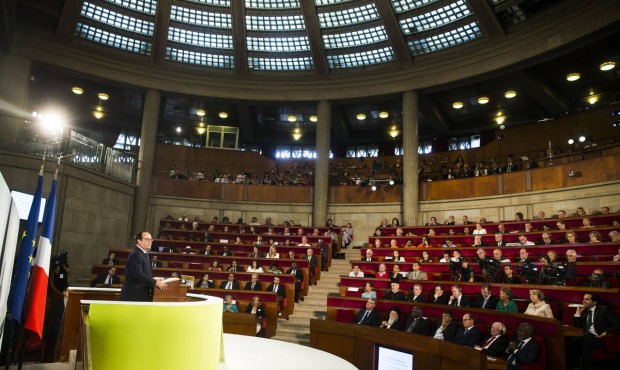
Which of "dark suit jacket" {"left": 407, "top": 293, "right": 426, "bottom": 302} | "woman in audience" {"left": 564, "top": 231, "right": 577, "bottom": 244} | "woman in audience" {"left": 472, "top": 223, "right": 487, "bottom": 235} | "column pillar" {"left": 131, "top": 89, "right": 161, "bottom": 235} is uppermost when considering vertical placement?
"column pillar" {"left": 131, "top": 89, "right": 161, "bottom": 235}

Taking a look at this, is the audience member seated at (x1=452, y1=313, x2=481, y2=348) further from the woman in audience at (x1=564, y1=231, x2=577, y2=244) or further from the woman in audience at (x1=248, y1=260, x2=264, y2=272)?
the woman in audience at (x1=248, y1=260, x2=264, y2=272)

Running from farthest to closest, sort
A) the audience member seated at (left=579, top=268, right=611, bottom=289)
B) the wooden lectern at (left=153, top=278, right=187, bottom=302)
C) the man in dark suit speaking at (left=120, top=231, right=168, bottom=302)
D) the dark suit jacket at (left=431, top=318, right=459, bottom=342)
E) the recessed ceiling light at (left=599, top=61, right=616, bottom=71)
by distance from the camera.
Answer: the recessed ceiling light at (left=599, top=61, right=616, bottom=71) → the audience member seated at (left=579, top=268, right=611, bottom=289) → the dark suit jacket at (left=431, top=318, right=459, bottom=342) → the man in dark suit speaking at (left=120, top=231, right=168, bottom=302) → the wooden lectern at (left=153, top=278, right=187, bottom=302)

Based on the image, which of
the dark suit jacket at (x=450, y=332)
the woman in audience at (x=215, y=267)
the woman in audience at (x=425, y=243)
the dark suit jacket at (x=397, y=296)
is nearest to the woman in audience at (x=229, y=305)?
the woman in audience at (x=215, y=267)

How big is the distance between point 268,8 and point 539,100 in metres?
11.4

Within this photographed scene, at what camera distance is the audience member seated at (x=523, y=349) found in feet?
19.2

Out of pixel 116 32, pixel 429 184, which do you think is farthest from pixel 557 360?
pixel 116 32

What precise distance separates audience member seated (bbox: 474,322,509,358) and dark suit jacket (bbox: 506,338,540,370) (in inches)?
15.7

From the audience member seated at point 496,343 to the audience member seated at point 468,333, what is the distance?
18cm

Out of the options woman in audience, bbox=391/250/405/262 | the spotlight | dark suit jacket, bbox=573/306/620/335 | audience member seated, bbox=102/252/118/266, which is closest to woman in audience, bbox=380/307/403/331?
dark suit jacket, bbox=573/306/620/335

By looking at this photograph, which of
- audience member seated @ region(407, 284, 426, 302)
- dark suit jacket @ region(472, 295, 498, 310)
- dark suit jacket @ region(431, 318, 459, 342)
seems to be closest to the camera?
dark suit jacket @ region(431, 318, 459, 342)

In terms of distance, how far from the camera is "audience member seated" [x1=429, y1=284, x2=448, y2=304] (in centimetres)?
862

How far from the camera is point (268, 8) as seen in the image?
18062 mm

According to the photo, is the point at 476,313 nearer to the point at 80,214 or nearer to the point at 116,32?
the point at 80,214

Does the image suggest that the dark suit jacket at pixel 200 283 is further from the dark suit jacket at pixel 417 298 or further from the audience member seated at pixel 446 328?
the audience member seated at pixel 446 328
